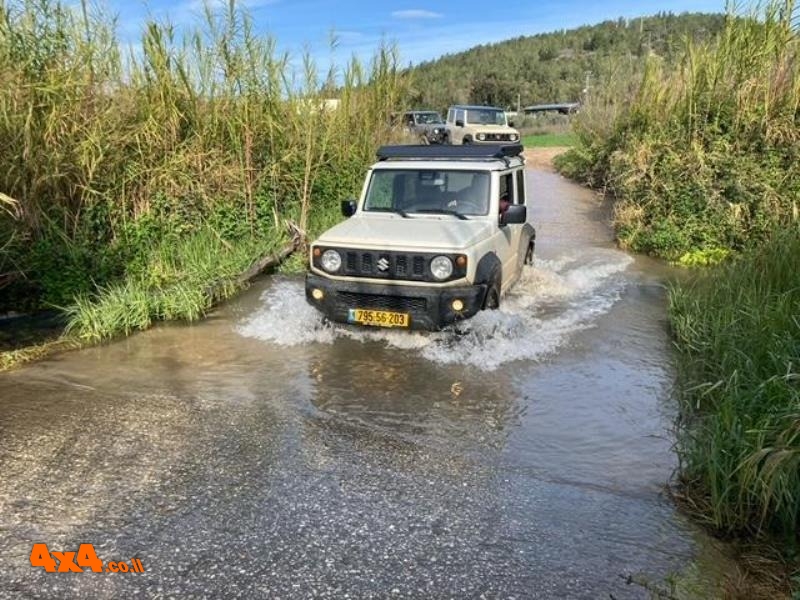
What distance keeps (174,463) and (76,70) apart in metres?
5.75

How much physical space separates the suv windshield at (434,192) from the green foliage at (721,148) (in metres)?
5.24

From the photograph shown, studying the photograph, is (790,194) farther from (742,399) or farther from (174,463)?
(174,463)

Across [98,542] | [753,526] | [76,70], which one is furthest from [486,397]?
[76,70]

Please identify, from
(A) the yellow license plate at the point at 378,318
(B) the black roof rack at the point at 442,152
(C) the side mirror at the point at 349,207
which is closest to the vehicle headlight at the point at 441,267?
(A) the yellow license plate at the point at 378,318

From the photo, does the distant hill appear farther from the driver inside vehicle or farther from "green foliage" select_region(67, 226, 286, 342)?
the driver inside vehicle

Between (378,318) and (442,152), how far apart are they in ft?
7.44

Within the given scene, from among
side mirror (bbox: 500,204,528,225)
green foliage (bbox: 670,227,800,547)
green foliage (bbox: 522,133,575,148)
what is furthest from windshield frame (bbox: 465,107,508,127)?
green foliage (bbox: 670,227,800,547)

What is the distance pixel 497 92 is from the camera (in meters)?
73.2

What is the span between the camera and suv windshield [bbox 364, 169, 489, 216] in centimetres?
728

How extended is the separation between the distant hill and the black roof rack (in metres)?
45.9

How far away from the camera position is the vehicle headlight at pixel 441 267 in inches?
247

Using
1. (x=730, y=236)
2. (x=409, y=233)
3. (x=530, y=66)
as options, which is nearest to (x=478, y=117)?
(x=730, y=236)

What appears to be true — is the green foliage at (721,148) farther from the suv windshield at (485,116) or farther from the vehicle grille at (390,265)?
the suv windshield at (485,116)

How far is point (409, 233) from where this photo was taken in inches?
261
